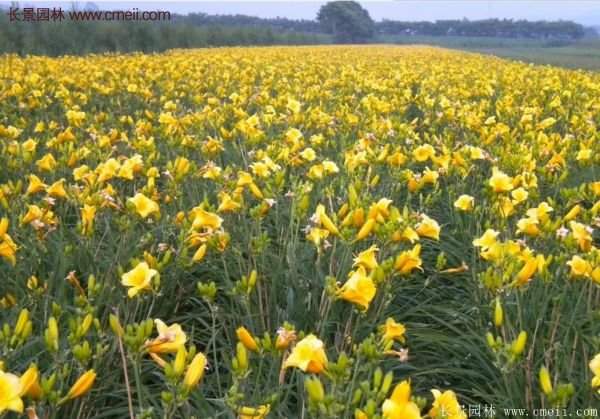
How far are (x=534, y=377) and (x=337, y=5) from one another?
6894 cm

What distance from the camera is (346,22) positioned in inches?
2581

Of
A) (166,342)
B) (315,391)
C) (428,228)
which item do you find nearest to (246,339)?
(166,342)

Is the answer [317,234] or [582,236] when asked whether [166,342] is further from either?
[582,236]

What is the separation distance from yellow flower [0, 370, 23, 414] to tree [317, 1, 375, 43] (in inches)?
2545

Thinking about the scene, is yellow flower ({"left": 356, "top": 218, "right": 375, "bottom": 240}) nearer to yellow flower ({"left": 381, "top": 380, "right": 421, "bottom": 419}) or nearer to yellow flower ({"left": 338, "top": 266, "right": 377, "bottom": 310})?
yellow flower ({"left": 338, "top": 266, "right": 377, "bottom": 310})

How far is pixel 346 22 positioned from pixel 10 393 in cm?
6769

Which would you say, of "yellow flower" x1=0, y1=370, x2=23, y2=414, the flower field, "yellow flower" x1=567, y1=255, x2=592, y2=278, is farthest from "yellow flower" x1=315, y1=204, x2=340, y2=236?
"yellow flower" x1=0, y1=370, x2=23, y2=414

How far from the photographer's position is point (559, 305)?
84.6 inches

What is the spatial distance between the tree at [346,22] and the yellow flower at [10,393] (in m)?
64.6

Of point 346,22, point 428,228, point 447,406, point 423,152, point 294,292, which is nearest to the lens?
point 447,406

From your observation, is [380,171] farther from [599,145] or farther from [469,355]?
[469,355]

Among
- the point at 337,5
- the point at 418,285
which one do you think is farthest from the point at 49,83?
the point at 337,5

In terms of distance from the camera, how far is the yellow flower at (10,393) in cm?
113

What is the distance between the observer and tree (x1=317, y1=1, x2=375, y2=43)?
215ft
